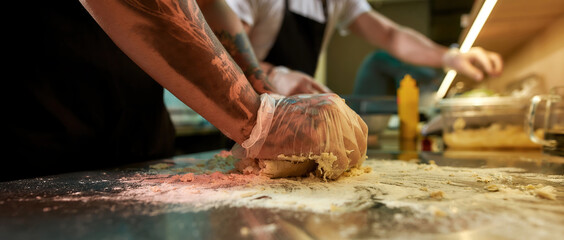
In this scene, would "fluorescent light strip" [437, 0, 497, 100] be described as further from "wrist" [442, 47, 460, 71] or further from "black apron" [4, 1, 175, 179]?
"black apron" [4, 1, 175, 179]

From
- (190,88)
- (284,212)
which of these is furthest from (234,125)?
(284,212)

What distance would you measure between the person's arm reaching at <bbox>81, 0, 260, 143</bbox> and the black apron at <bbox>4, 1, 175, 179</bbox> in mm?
387

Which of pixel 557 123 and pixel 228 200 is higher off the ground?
pixel 557 123

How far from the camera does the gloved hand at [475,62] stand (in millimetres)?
1589

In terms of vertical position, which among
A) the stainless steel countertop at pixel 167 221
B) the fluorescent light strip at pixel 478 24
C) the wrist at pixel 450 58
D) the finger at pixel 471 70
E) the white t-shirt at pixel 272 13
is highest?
the white t-shirt at pixel 272 13

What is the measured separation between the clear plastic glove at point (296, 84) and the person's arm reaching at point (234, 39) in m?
0.19

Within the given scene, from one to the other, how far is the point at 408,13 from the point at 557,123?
3.92 metres

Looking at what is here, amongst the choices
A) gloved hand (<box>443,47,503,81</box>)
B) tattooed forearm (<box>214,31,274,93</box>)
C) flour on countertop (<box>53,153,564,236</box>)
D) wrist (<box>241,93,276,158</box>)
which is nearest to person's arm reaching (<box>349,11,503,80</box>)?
gloved hand (<box>443,47,503,81</box>)

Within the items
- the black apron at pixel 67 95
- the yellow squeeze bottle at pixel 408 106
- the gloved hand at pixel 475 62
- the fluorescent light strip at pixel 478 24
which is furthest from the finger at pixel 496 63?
the black apron at pixel 67 95

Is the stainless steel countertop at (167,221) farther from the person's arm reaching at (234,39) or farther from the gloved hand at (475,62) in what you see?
the gloved hand at (475,62)

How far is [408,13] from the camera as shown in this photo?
4.56m

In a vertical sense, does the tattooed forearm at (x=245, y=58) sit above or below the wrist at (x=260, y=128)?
above

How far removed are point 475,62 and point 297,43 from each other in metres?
0.93

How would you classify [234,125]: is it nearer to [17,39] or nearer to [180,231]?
[180,231]
